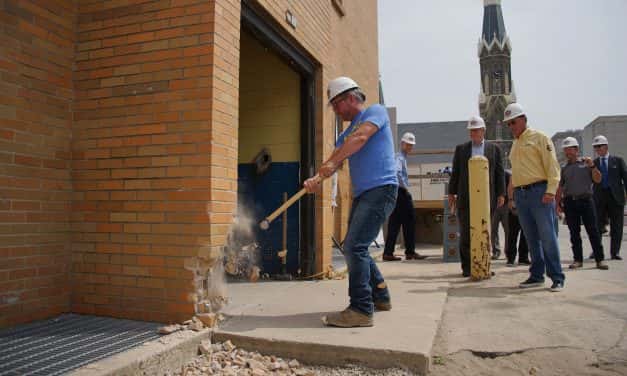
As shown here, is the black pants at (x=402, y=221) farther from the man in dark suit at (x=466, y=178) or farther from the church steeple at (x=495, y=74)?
the church steeple at (x=495, y=74)

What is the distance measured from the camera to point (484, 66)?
6606 cm

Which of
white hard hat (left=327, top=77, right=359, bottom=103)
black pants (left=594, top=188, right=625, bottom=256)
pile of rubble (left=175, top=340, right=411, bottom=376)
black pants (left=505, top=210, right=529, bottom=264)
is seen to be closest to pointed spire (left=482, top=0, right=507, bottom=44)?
black pants (left=594, top=188, right=625, bottom=256)

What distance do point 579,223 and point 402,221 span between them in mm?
2629

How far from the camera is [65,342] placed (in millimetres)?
2746

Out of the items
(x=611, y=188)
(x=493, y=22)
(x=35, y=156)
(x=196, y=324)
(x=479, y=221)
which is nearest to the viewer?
(x=196, y=324)

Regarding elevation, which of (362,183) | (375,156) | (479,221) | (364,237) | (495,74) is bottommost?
(364,237)

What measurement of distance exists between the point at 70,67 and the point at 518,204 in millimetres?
4583

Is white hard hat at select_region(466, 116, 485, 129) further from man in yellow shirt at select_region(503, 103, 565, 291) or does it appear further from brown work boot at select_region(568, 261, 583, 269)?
brown work boot at select_region(568, 261, 583, 269)


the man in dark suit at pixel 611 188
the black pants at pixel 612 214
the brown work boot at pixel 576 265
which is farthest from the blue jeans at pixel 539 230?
the man in dark suit at pixel 611 188

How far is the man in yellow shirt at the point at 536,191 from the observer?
4586mm

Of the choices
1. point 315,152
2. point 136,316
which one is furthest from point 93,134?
point 315,152

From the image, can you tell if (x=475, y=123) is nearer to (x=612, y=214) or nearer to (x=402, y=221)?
(x=402, y=221)

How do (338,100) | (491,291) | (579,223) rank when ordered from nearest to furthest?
(338,100) → (491,291) → (579,223)

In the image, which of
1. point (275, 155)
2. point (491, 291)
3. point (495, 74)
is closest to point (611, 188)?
point (491, 291)
